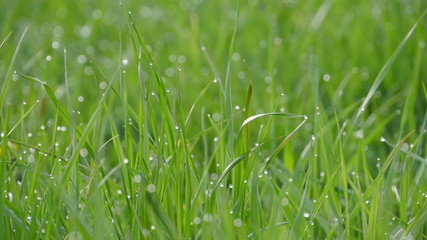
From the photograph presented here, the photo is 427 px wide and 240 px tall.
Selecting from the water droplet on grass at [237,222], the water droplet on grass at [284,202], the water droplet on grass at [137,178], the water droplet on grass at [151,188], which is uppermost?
the water droplet on grass at [137,178]

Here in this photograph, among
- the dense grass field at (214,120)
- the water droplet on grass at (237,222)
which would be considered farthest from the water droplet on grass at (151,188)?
the water droplet on grass at (237,222)

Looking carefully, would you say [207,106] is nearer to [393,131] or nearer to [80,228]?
[393,131]

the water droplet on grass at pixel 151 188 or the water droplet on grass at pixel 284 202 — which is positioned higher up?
the water droplet on grass at pixel 151 188

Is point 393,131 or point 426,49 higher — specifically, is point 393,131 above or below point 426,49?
below

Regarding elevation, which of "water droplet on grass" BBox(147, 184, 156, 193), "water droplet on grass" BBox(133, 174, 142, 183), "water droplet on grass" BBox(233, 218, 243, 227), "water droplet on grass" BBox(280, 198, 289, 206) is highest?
"water droplet on grass" BBox(133, 174, 142, 183)

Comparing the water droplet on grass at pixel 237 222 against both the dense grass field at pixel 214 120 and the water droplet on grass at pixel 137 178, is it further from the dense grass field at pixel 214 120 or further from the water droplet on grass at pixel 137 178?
the water droplet on grass at pixel 137 178

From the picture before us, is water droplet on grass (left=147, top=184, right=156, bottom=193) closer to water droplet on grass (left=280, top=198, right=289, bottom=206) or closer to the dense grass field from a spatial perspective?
the dense grass field

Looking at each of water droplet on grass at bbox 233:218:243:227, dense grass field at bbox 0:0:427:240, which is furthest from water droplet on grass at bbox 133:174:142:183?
water droplet on grass at bbox 233:218:243:227

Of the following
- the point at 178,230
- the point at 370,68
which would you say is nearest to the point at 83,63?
the point at 370,68
